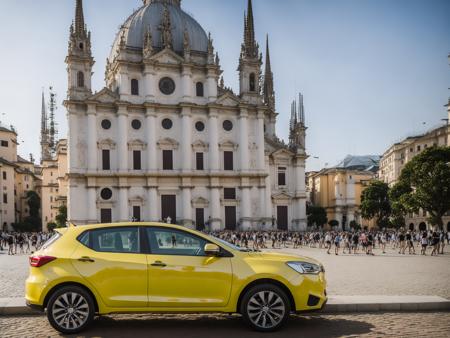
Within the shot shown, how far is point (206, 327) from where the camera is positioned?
26.0 ft

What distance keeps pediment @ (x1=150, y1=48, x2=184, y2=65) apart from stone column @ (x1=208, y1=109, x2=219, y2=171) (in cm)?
713

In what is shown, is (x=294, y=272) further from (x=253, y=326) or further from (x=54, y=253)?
(x=54, y=253)

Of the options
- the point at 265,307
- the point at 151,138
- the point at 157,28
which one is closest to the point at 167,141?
the point at 151,138

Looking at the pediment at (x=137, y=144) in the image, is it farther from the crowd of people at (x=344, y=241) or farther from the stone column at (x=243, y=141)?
the crowd of people at (x=344, y=241)

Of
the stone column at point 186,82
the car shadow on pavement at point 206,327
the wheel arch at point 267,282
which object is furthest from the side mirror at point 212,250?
the stone column at point 186,82

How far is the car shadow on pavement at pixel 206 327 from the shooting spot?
291 inches

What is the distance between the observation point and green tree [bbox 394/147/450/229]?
45188 mm

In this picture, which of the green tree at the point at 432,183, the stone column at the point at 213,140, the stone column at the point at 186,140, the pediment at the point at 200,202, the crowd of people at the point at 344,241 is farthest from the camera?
the stone column at the point at 213,140

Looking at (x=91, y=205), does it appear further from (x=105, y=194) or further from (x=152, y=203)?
(x=152, y=203)

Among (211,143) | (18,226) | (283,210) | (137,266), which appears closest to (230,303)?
(137,266)

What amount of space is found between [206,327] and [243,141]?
4721 centimetres

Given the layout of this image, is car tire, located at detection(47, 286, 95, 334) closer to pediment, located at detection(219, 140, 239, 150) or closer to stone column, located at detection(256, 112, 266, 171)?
pediment, located at detection(219, 140, 239, 150)

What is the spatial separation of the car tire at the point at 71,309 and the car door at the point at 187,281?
1.06 meters

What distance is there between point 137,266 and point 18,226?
77173mm
